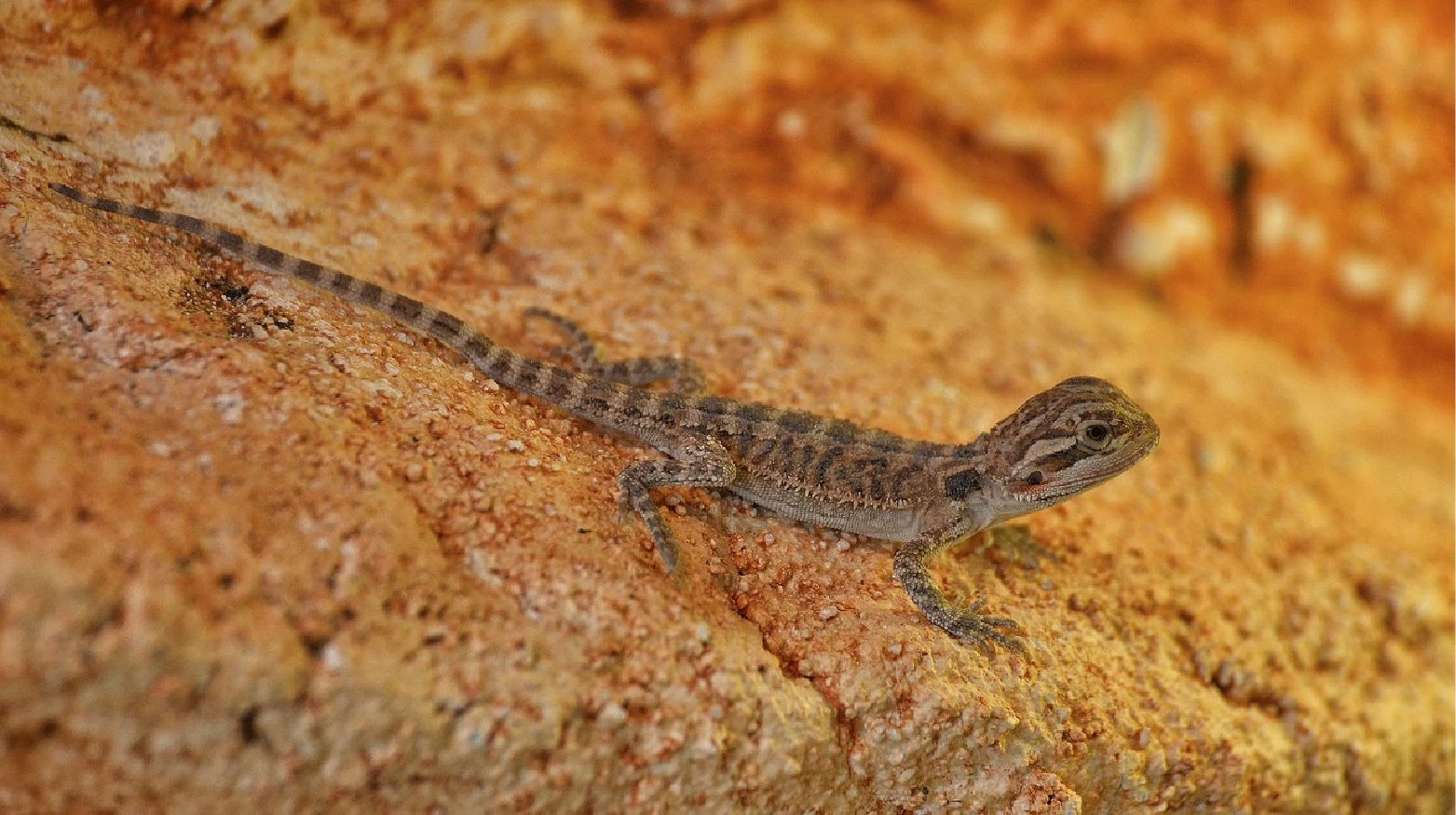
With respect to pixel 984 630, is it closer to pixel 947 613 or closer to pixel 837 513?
pixel 947 613

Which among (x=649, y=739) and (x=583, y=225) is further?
(x=583, y=225)

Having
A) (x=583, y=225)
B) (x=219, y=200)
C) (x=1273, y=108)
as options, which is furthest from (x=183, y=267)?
(x=1273, y=108)

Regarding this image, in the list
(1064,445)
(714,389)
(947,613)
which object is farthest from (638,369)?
(1064,445)

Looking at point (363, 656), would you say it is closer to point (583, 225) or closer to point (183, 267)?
point (183, 267)

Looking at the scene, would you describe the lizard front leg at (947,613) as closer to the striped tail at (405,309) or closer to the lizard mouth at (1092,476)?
the lizard mouth at (1092,476)

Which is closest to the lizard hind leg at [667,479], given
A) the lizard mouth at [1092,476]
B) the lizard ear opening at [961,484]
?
the lizard ear opening at [961,484]

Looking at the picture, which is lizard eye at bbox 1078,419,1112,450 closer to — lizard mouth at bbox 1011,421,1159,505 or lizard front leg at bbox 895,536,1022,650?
lizard mouth at bbox 1011,421,1159,505

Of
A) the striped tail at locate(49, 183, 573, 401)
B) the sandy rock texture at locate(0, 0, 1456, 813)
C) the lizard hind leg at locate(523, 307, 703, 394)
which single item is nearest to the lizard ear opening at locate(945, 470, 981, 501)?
the sandy rock texture at locate(0, 0, 1456, 813)
